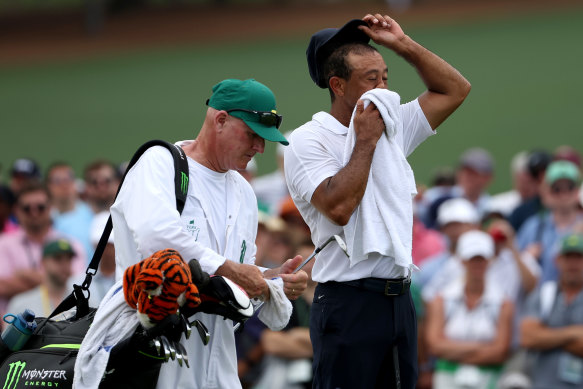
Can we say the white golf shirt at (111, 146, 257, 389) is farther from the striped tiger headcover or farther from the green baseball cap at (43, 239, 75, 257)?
the green baseball cap at (43, 239, 75, 257)

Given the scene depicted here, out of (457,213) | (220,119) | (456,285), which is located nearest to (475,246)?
(456,285)

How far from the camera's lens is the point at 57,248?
850 cm

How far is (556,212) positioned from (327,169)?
543cm

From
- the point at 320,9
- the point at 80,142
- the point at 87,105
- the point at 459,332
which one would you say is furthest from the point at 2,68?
the point at 459,332

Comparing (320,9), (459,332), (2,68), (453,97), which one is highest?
(320,9)

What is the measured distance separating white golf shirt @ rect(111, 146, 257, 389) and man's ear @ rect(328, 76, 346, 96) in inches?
26.2

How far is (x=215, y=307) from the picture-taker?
13.5 feet

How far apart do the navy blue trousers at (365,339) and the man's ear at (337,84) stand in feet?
3.14

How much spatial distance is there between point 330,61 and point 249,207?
836 mm

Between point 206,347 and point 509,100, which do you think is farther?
point 509,100

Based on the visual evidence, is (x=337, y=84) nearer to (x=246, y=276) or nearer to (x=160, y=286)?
(x=246, y=276)

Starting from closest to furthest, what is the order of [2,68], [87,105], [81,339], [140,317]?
[140,317]
[81,339]
[87,105]
[2,68]

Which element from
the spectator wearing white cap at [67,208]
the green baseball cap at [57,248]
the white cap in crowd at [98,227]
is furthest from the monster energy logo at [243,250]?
the spectator wearing white cap at [67,208]

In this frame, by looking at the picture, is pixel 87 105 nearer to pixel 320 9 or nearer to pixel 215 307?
pixel 320 9
